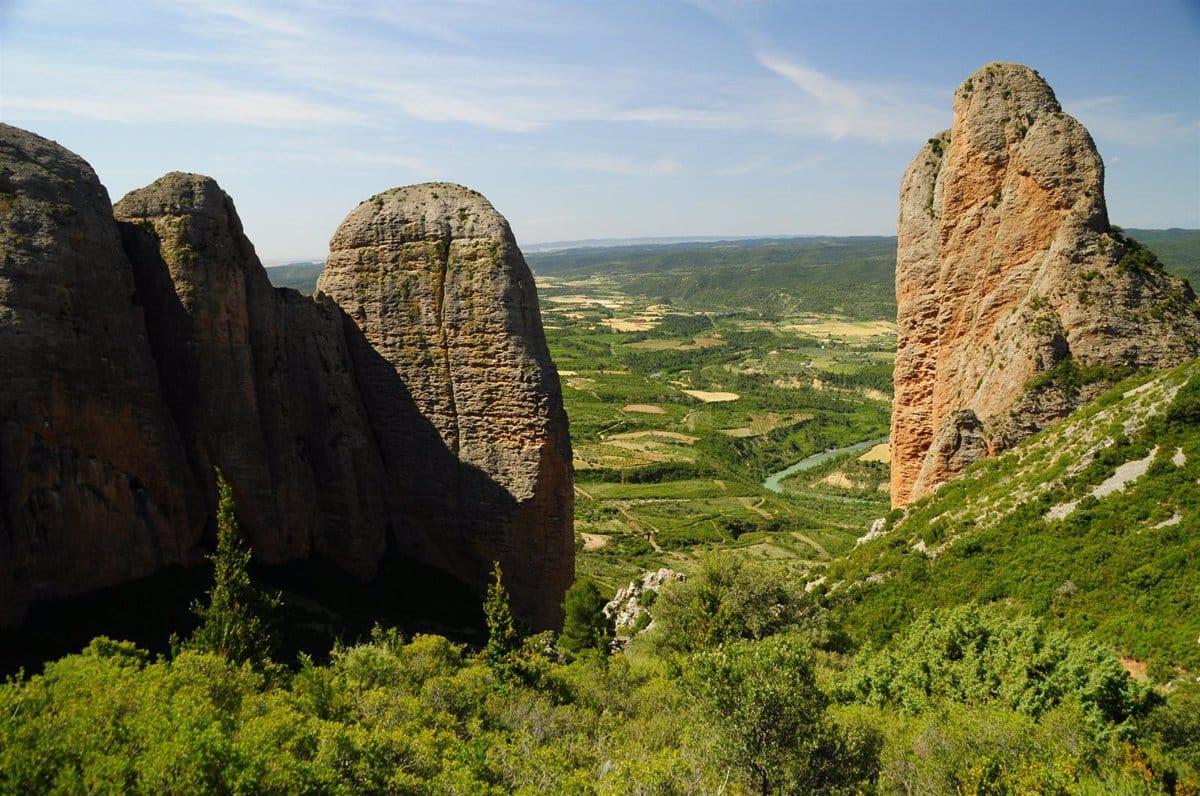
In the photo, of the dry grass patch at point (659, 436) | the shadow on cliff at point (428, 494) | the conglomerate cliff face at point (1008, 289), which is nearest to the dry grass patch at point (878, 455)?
the dry grass patch at point (659, 436)

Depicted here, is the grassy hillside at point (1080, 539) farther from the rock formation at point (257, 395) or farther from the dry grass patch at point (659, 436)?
the dry grass patch at point (659, 436)

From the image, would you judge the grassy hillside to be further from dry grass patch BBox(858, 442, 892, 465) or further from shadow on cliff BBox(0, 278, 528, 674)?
dry grass patch BBox(858, 442, 892, 465)

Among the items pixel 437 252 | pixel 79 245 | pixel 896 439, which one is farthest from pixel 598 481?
pixel 79 245

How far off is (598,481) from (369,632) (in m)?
82.3

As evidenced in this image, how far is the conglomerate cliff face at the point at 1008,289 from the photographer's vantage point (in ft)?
96.8

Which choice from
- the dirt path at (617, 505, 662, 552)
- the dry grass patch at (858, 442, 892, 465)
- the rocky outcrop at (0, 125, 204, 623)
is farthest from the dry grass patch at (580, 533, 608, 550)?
the rocky outcrop at (0, 125, 204, 623)

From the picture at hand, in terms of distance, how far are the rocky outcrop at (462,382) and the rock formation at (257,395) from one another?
0.09 m

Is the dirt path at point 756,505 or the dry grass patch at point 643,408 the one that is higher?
the dry grass patch at point 643,408

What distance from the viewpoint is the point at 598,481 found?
108m

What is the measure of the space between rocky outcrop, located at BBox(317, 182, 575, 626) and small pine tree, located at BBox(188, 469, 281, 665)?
1036cm

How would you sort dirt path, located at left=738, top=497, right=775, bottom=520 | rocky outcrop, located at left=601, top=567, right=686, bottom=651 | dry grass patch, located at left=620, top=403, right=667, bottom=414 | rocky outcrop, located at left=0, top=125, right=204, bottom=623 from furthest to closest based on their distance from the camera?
dry grass patch, located at left=620, top=403, right=667, bottom=414 < dirt path, located at left=738, top=497, right=775, bottom=520 < rocky outcrop, located at left=601, top=567, right=686, bottom=651 < rocky outcrop, located at left=0, top=125, right=204, bottom=623

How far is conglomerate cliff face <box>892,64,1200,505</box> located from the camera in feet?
96.8

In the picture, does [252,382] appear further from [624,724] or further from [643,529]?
[643,529]

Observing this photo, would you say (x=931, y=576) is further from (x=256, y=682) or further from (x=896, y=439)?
(x=256, y=682)
